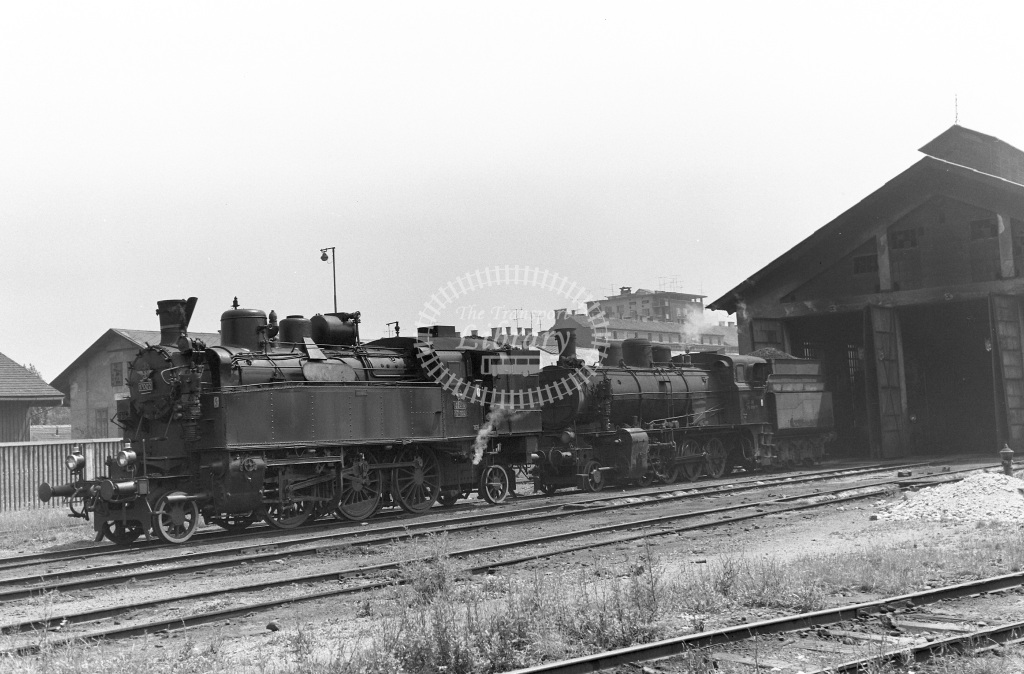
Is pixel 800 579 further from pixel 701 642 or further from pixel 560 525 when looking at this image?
pixel 560 525

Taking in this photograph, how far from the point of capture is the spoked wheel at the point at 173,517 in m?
14.6

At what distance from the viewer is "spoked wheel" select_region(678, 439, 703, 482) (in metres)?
25.1

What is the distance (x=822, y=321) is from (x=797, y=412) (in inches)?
322

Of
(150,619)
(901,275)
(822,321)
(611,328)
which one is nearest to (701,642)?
(150,619)

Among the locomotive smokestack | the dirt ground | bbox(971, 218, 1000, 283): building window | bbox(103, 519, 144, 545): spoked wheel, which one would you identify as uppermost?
bbox(971, 218, 1000, 283): building window

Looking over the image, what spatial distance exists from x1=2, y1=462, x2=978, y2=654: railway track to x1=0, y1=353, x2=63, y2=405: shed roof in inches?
976

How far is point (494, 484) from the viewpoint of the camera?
65.6 feet

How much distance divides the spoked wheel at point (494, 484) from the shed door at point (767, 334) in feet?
53.1

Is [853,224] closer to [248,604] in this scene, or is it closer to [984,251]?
[984,251]

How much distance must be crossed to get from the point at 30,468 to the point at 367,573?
14.3 metres

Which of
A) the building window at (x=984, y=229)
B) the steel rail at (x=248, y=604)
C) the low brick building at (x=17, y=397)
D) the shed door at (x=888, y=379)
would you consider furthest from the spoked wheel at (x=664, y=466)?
the low brick building at (x=17, y=397)

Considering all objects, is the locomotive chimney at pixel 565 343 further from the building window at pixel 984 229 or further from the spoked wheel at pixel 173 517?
Answer: the building window at pixel 984 229

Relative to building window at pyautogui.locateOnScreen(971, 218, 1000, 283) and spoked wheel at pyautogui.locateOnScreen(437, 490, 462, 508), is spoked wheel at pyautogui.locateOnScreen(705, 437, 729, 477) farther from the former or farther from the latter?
building window at pyautogui.locateOnScreen(971, 218, 1000, 283)

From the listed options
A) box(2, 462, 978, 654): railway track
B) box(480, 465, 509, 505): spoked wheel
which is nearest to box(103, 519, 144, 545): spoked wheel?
box(2, 462, 978, 654): railway track
